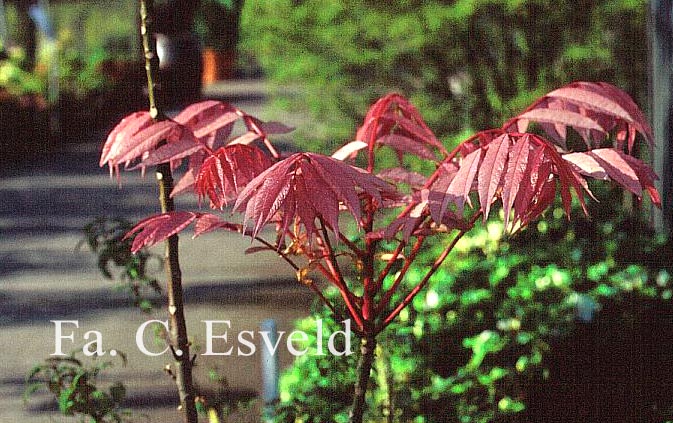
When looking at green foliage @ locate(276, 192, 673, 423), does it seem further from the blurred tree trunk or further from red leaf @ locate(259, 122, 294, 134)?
red leaf @ locate(259, 122, 294, 134)

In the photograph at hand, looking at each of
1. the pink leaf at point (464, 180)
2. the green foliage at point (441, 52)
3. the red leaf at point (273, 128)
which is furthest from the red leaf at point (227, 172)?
the green foliage at point (441, 52)

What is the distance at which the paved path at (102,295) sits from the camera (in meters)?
4.56

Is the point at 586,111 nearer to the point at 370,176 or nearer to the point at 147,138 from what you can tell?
the point at 370,176

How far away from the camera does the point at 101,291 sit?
6547mm

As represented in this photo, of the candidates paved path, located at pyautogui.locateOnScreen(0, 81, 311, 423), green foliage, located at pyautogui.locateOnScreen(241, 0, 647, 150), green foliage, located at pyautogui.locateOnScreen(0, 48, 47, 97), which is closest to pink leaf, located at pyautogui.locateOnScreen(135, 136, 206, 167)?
paved path, located at pyautogui.locateOnScreen(0, 81, 311, 423)

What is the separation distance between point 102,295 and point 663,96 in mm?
3803

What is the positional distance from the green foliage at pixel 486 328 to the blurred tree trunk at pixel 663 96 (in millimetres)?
196

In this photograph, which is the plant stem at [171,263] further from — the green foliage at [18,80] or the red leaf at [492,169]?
the green foliage at [18,80]

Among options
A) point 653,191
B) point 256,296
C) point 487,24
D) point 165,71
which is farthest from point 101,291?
point 165,71

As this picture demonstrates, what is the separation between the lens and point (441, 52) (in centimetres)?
719

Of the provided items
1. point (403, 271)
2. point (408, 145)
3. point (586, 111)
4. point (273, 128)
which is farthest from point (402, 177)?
point (586, 111)

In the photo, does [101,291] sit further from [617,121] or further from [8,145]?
[8,145]

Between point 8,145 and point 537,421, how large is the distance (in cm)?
1037

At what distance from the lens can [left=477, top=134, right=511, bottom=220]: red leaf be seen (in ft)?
5.68
